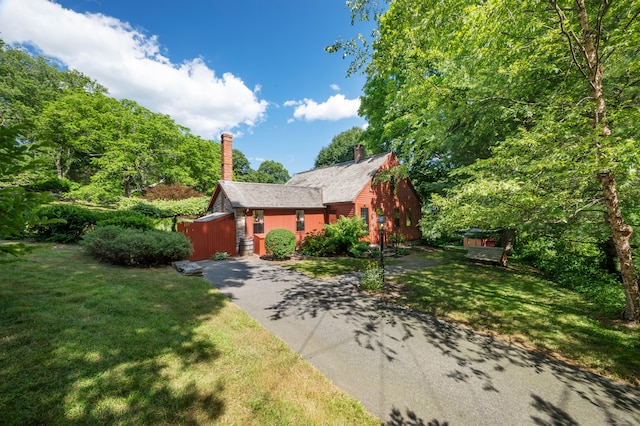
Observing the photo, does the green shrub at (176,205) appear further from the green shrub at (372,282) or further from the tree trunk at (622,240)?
the tree trunk at (622,240)

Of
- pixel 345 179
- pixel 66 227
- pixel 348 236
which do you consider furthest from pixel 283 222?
pixel 66 227

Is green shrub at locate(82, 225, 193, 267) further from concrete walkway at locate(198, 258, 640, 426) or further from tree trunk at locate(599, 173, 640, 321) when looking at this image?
tree trunk at locate(599, 173, 640, 321)

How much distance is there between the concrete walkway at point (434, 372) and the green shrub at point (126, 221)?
27.6 ft

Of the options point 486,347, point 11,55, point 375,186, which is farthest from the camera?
point 11,55

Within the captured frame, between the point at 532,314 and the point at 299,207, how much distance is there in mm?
14480

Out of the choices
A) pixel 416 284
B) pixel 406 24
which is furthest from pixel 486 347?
pixel 406 24

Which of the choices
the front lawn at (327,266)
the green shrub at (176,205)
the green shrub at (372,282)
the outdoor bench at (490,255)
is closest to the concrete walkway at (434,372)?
the green shrub at (372,282)

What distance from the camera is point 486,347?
5250 millimetres

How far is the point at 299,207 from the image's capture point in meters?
18.8

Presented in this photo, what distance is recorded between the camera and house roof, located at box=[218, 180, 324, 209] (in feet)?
54.8

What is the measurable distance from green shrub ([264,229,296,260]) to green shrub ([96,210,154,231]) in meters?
6.01

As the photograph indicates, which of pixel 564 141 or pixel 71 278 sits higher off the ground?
pixel 564 141

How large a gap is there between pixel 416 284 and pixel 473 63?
7.61 meters

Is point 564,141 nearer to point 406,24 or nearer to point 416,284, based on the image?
point 406,24
